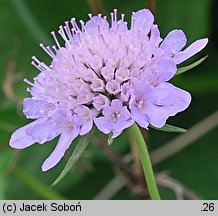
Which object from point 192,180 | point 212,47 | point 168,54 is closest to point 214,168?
point 192,180

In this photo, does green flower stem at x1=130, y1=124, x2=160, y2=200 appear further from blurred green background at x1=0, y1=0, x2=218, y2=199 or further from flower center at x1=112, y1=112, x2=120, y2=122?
blurred green background at x1=0, y1=0, x2=218, y2=199

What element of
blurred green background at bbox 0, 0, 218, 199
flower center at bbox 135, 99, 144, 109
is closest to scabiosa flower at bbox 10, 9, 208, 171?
flower center at bbox 135, 99, 144, 109

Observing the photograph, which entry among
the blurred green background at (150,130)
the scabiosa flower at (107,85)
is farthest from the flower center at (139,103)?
the blurred green background at (150,130)

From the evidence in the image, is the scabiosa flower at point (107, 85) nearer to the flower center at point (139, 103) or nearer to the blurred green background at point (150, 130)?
the flower center at point (139, 103)

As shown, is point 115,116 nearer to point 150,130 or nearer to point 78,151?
point 78,151

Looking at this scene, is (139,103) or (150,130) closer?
(139,103)

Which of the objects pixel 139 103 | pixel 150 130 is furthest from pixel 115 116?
pixel 150 130

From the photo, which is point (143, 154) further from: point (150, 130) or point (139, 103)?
point (150, 130)
